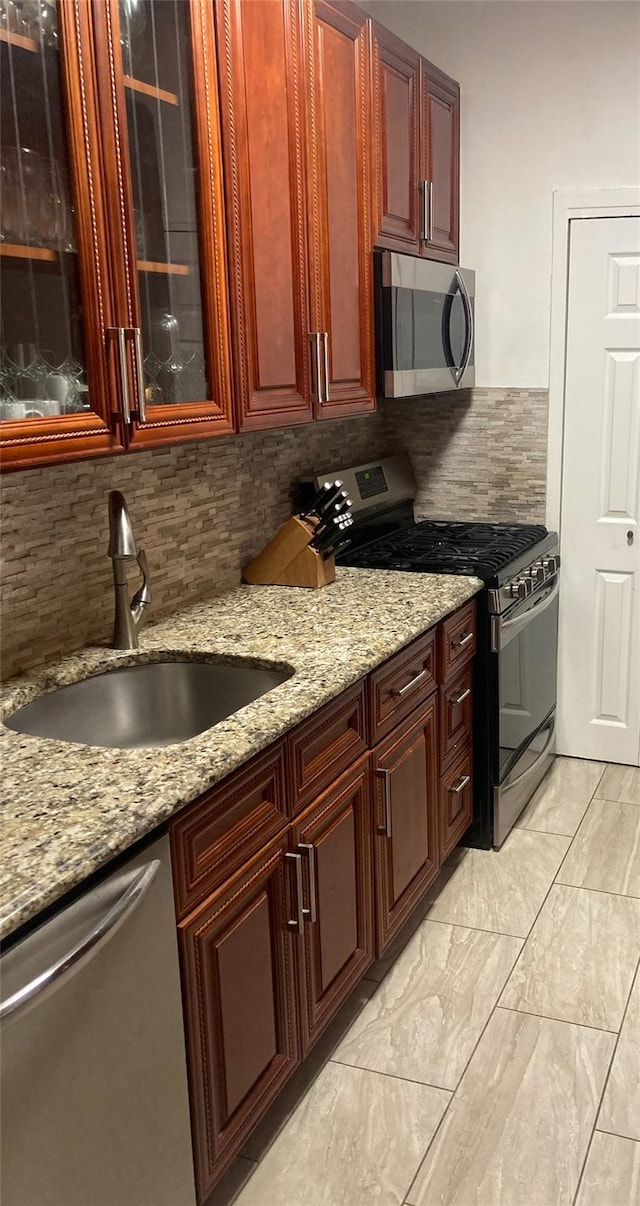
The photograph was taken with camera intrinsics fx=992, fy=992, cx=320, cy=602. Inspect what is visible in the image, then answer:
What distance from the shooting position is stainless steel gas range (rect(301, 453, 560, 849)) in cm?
308

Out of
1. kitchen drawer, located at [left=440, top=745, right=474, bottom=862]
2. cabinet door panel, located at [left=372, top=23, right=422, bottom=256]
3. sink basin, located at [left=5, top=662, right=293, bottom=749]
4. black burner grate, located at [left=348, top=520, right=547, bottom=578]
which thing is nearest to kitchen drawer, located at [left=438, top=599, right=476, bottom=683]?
black burner grate, located at [left=348, top=520, right=547, bottom=578]

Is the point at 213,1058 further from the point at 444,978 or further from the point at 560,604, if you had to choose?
the point at 560,604

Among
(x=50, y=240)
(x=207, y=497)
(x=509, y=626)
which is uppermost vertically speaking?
(x=50, y=240)

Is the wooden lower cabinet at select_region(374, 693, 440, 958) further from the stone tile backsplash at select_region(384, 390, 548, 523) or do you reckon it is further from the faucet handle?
the stone tile backsplash at select_region(384, 390, 548, 523)

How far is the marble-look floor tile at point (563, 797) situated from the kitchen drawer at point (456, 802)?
352 mm

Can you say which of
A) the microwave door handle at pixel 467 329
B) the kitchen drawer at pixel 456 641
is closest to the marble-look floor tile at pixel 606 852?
the kitchen drawer at pixel 456 641

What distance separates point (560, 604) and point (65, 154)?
8.63 feet

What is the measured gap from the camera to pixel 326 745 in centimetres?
210

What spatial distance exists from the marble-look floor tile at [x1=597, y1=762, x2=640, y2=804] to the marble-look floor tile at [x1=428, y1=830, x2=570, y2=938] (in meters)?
0.40

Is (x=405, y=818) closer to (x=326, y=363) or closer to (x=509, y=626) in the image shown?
(x=509, y=626)

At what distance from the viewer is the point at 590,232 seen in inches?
135

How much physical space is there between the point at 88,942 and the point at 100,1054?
0.19m

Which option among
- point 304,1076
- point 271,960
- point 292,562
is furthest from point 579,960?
A: point 292,562

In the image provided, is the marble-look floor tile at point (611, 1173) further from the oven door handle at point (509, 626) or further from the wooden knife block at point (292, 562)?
the wooden knife block at point (292, 562)
